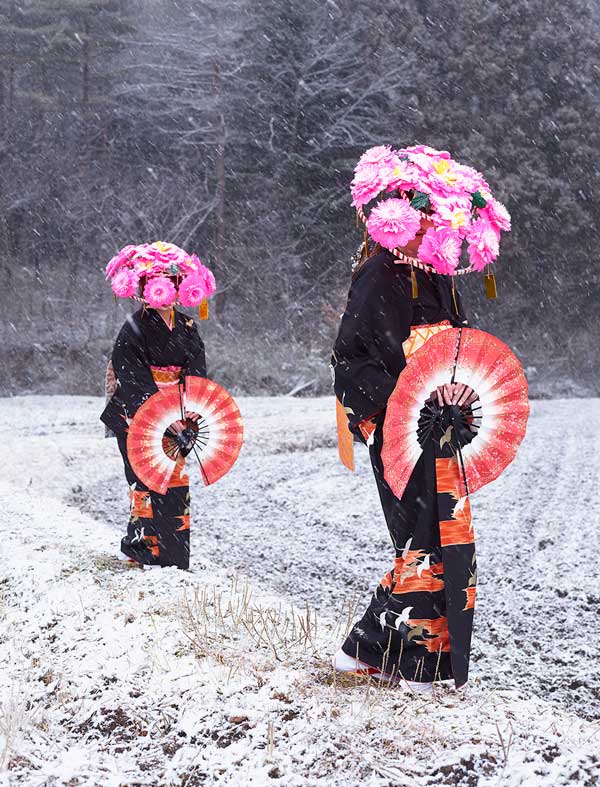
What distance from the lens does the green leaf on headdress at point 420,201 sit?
3.01 m

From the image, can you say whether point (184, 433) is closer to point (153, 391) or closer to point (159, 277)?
point (153, 391)

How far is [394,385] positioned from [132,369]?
231cm

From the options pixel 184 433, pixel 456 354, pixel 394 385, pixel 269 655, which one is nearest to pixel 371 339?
pixel 394 385

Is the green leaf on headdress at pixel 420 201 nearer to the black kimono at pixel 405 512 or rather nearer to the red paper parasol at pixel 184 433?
the black kimono at pixel 405 512

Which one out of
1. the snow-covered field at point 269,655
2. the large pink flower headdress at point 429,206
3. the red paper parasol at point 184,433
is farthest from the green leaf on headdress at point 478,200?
the red paper parasol at point 184,433

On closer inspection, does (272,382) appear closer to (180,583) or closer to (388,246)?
(180,583)

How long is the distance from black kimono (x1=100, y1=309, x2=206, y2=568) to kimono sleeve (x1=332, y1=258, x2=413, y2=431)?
207 centimetres

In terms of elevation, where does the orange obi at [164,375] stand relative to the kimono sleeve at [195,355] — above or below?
below

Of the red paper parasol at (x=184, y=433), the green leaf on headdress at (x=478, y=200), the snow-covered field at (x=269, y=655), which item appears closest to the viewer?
the snow-covered field at (x=269, y=655)

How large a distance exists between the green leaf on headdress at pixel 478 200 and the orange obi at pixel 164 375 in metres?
2.24

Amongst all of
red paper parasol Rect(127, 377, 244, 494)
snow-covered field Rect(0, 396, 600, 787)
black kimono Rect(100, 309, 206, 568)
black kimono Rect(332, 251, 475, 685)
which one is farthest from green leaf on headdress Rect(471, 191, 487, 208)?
black kimono Rect(100, 309, 206, 568)

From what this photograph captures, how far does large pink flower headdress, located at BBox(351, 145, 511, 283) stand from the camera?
9.68ft

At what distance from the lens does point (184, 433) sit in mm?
4609

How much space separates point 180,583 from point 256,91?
20639mm
